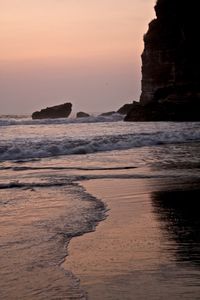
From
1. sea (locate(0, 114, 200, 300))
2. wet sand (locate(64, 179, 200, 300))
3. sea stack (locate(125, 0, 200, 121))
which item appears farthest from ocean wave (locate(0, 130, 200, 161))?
sea stack (locate(125, 0, 200, 121))

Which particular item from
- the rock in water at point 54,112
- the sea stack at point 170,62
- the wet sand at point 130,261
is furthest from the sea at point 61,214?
the rock in water at point 54,112

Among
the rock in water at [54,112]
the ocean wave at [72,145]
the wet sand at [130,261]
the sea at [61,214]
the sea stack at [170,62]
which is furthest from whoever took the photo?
the rock in water at [54,112]

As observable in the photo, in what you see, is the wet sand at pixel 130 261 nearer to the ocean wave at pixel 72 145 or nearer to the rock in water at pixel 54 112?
the ocean wave at pixel 72 145

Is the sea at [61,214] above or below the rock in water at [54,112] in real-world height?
below

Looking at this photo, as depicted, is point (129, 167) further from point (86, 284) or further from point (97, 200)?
point (86, 284)

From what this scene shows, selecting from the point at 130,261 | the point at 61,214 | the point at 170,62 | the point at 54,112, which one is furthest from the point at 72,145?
the point at 54,112

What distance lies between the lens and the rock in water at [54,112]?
77312 millimetres

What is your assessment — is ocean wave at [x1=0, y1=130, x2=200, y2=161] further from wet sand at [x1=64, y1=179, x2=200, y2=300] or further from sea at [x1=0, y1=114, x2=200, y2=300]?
wet sand at [x1=64, y1=179, x2=200, y2=300]

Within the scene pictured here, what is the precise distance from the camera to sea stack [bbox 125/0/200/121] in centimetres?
4591

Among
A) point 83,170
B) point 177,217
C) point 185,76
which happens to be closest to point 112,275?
point 177,217

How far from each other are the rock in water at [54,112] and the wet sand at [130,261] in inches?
2815

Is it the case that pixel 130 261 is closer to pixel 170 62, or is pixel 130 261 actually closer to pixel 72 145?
pixel 72 145

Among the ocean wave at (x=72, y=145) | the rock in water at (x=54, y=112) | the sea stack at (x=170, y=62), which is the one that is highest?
the sea stack at (x=170, y=62)

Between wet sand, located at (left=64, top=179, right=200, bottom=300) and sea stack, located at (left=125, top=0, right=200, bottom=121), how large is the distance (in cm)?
3904
